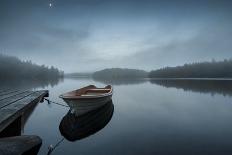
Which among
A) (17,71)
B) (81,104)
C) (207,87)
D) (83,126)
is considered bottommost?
(207,87)

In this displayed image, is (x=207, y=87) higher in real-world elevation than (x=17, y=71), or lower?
lower

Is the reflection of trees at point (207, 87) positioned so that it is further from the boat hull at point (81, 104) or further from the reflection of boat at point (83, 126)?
the boat hull at point (81, 104)

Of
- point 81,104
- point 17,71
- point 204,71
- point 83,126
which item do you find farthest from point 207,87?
point 17,71

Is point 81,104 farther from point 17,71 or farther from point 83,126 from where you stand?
point 17,71

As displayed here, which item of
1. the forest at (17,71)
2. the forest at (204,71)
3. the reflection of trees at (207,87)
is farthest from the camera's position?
the forest at (204,71)

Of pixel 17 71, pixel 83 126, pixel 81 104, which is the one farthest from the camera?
pixel 17 71

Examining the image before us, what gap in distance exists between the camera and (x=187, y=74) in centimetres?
15225

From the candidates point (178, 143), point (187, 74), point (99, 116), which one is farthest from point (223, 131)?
point (187, 74)

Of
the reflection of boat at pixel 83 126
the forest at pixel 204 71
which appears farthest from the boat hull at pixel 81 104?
the forest at pixel 204 71

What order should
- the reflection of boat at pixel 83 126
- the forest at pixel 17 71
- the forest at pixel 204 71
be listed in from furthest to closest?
1. the forest at pixel 204 71
2. the forest at pixel 17 71
3. the reflection of boat at pixel 83 126

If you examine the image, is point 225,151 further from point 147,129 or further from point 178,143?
point 147,129

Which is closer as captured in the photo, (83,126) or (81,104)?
(83,126)

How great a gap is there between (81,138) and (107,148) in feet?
5.62

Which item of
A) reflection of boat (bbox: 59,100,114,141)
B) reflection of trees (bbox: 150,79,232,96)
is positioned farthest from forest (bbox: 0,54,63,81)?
reflection of boat (bbox: 59,100,114,141)
